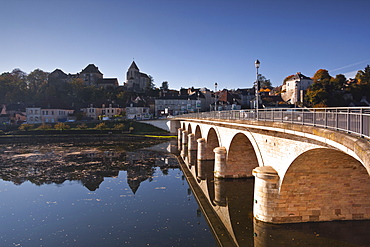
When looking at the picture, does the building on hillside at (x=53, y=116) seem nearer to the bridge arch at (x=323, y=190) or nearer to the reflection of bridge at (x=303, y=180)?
the reflection of bridge at (x=303, y=180)

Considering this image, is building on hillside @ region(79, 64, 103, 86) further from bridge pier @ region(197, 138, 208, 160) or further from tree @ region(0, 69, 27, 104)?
bridge pier @ region(197, 138, 208, 160)

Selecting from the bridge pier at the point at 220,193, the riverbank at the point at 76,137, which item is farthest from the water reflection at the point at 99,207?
the riverbank at the point at 76,137

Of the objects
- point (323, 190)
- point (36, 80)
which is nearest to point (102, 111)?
point (36, 80)

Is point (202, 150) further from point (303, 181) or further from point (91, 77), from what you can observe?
point (91, 77)

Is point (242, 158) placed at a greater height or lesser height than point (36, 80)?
lesser

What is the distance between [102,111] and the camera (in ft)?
309

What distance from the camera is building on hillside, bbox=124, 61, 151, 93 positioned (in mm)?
122012

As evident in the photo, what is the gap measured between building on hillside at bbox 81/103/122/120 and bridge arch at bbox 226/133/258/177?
75.9 meters

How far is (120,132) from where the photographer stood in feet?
230

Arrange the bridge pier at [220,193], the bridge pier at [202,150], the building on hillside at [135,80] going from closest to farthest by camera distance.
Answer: the bridge pier at [220,193] → the bridge pier at [202,150] → the building on hillside at [135,80]

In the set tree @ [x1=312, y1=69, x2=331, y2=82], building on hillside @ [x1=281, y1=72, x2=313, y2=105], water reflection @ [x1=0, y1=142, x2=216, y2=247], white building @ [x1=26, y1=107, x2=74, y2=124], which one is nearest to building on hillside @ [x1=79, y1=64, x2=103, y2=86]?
white building @ [x1=26, y1=107, x2=74, y2=124]

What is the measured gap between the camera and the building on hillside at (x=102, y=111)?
9306 cm

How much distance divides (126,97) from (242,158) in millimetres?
87316

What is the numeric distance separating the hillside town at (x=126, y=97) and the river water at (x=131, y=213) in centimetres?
4126
